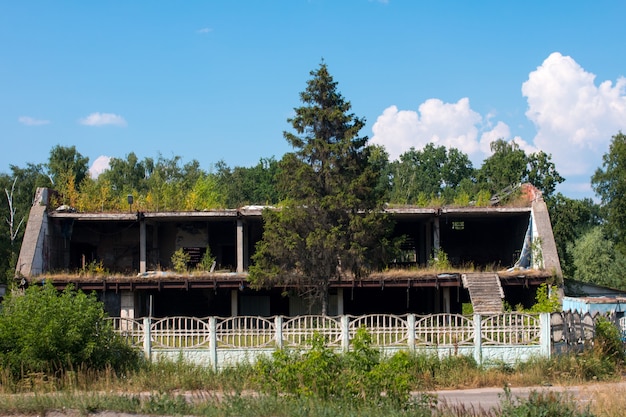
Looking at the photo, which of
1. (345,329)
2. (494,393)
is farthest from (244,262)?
(494,393)

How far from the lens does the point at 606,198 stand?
41.9m

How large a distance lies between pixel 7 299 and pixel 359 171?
11.5 m

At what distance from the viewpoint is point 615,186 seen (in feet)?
135

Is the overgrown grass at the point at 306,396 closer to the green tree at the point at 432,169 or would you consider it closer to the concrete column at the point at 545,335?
the concrete column at the point at 545,335

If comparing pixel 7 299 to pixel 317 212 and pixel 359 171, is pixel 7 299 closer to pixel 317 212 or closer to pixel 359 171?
pixel 317 212

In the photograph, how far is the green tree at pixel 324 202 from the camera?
848 inches

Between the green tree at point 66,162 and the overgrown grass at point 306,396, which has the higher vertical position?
the green tree at point 66,162

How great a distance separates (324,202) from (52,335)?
9.86 metres

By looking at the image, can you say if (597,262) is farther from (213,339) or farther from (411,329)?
(213,339)

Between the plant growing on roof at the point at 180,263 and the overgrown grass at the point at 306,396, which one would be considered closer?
the overgrown grass at the point at 306,396

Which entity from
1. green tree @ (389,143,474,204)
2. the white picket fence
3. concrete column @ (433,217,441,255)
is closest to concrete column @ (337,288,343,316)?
concrete column @ (433,217,441,255)

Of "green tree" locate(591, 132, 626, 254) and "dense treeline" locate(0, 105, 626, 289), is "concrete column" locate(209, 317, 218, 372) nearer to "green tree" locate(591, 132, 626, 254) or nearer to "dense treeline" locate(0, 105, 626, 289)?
"dense treeline" locate(0, 105, 626, 289)

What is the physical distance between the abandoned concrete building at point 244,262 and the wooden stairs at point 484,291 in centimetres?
4

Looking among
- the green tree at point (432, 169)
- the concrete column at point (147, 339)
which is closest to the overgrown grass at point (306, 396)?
the concrete column at point (147, 339)
